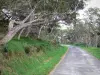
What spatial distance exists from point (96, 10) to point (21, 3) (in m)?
59.2

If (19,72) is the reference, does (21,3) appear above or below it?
above

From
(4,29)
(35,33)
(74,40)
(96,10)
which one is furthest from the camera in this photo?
(74,40)

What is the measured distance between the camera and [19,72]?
46.9 ft

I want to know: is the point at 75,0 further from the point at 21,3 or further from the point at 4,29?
the point at 4,29

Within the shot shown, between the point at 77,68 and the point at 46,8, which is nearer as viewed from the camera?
the point at 77,68

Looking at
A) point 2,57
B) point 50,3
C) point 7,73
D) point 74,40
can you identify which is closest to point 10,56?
point 2,57

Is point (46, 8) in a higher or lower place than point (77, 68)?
higher

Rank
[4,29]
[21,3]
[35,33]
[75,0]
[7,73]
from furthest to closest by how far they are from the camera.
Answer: [35,33] → [4,29] → [75,0] → [21,3] → [7,73]

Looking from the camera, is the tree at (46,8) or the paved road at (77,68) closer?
the paved road at (77,68)

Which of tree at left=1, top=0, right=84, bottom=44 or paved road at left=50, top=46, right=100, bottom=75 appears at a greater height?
tree at left=1, top=0, right=84, bottom=44

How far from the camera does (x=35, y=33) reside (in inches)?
1718

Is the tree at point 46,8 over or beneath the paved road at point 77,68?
over

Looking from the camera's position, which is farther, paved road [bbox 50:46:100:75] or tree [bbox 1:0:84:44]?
tree [bbox 1:0:84:44]

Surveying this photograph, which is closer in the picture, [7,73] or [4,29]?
[7,73]
